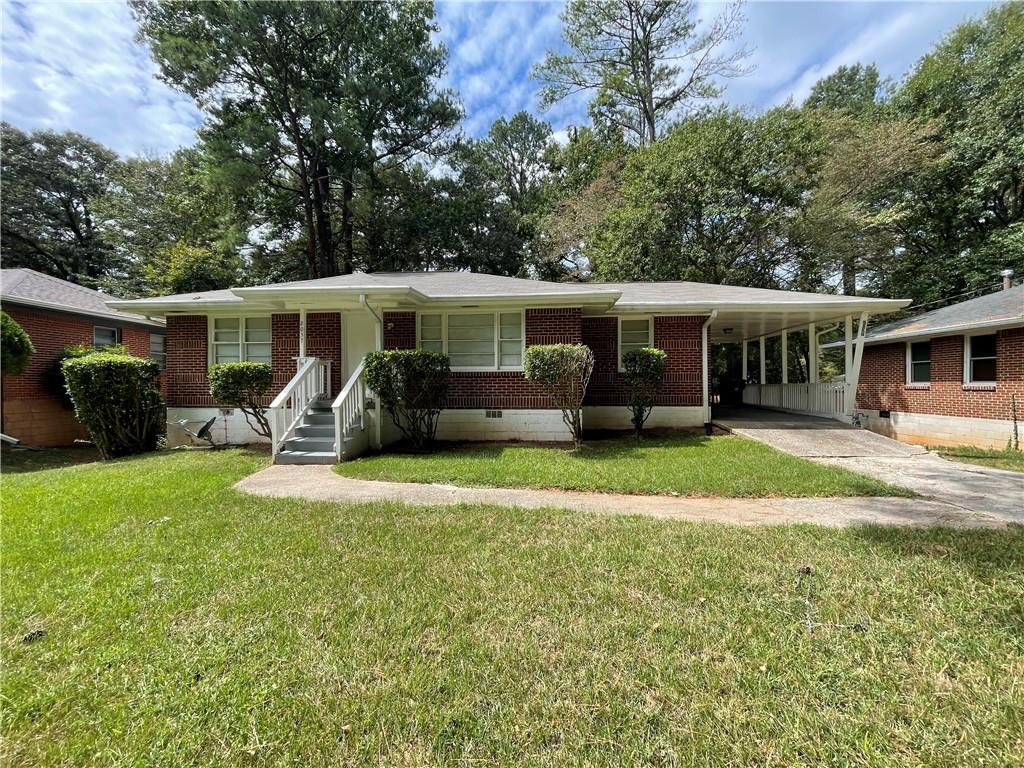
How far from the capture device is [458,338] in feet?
31.6

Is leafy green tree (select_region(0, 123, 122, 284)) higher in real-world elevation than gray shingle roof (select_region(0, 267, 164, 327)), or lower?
higher

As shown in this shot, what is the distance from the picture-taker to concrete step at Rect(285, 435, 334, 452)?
786 cm

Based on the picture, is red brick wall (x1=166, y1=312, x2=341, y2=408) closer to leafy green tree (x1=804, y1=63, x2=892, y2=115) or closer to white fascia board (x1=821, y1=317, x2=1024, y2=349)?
white fascia board (x1=821, y1=317, x2=1024, y2=349)

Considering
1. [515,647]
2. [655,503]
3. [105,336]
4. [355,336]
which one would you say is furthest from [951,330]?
[105,336]

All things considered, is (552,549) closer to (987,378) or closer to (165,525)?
(165,525)

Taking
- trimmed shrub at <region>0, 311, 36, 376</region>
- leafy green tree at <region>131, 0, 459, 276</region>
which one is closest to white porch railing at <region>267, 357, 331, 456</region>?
trimmed shrub at <region>0, 311, 36, 376</region>

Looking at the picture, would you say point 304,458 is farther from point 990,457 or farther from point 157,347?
point 990,457

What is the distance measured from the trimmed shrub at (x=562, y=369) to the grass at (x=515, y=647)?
4117mm

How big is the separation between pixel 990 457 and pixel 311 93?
81.7 feet

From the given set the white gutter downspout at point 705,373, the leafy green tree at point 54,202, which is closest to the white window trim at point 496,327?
the white gutter downspout at point 705,373

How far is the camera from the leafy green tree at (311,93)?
1647 centimetres

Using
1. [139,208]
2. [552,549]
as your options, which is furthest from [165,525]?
[139,208]

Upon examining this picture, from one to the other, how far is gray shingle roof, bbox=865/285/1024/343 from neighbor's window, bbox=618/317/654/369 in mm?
6478

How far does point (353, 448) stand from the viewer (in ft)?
26.4
